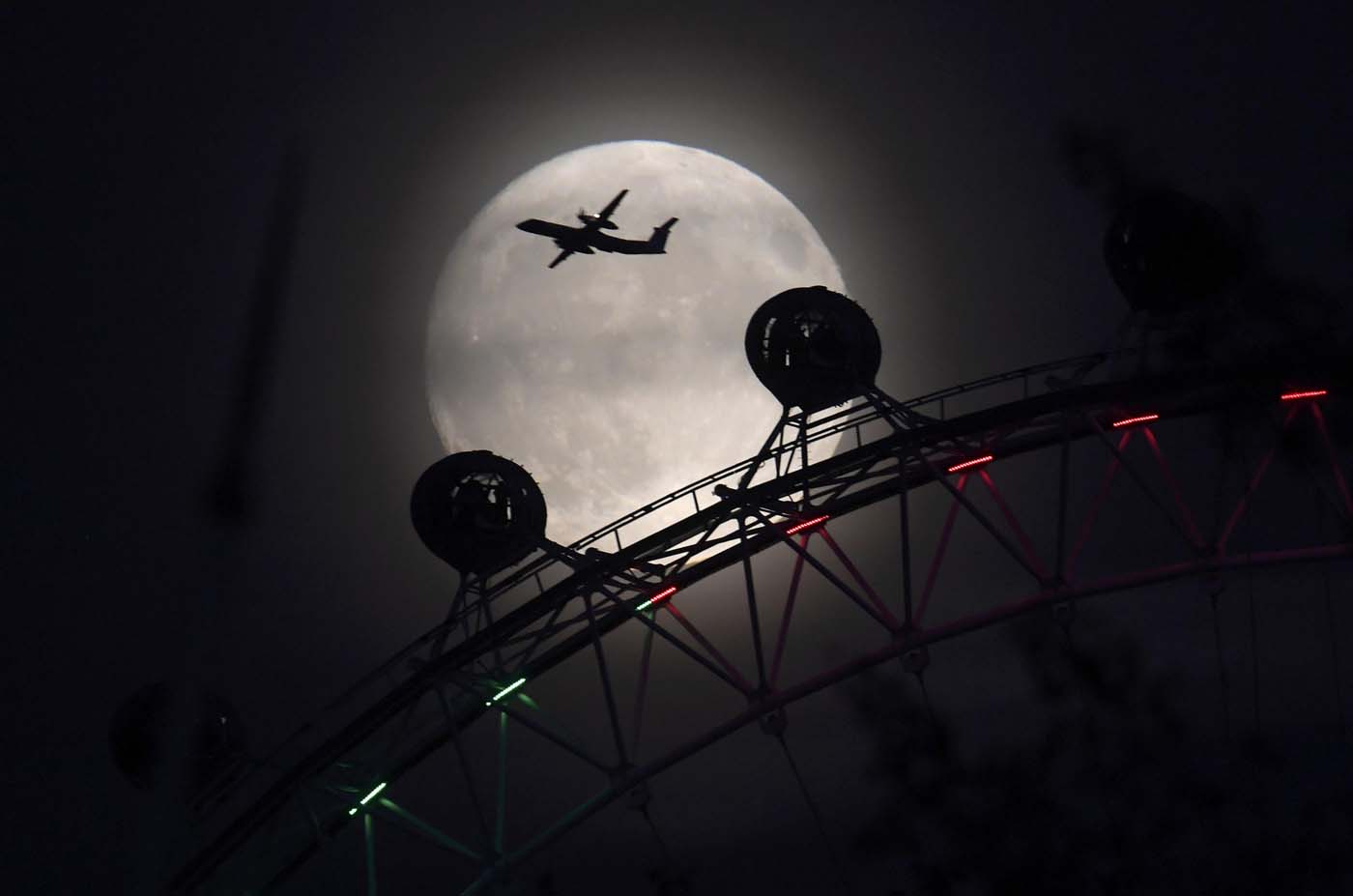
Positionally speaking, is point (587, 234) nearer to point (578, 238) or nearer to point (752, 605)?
point (578, 238)

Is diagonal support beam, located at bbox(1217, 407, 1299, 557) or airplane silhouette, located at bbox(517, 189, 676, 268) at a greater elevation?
airplane silhouette, located at bbox(517, 189, 676, 268)

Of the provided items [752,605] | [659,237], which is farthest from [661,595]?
[659,237]

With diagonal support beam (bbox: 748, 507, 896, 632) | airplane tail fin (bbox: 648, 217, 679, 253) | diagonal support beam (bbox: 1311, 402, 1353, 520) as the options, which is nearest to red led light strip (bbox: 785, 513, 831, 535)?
diagonal support beam (bbox: 748, 507, 896, 632)

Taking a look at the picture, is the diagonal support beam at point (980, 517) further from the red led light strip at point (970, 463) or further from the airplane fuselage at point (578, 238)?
the airplane fuselage at point (578, 238)

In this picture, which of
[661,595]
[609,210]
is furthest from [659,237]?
[661,595]

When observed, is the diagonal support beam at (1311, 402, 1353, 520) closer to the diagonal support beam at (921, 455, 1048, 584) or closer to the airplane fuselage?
the diagonal support beam at (921, 455, 1048, 584)

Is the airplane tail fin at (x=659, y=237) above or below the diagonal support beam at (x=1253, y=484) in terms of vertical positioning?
above

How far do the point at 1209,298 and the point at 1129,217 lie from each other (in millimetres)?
1837

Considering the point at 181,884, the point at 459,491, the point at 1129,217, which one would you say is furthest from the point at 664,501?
the point at 181,884

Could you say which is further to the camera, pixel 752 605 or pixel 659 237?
pixel 659 237

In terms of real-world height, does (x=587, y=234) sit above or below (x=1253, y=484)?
above

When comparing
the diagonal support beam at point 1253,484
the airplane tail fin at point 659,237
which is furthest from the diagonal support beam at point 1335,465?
the airplane tail fin at point 659,237

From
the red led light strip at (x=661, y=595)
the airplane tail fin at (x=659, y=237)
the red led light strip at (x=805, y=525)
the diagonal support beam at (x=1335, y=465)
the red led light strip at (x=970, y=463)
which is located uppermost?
the airplane tail fin at (x=659, y=237)

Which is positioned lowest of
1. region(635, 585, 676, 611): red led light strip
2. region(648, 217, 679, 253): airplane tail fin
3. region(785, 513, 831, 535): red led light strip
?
region(785, 513, 831, 535): red led light strip
